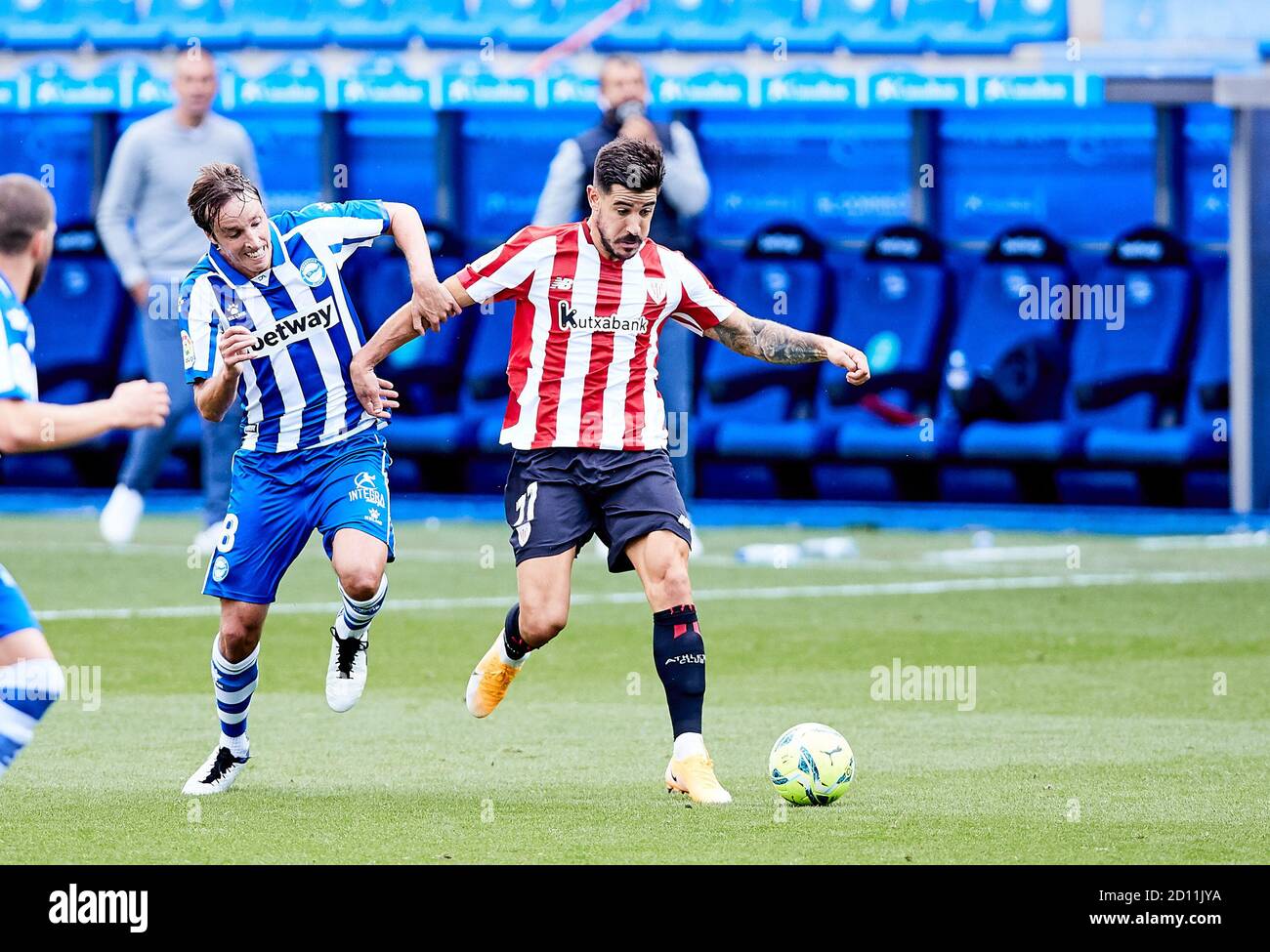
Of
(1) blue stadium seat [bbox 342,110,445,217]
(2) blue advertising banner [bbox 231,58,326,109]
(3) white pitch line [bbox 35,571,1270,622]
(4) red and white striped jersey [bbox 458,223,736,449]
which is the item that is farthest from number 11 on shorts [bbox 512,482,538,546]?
(1) blue stadium seat [bbox 342,110,445,217]

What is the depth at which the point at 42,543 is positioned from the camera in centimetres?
1347

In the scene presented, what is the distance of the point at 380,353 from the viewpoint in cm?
678

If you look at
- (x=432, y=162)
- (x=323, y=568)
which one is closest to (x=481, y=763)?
(x=323, y=568)

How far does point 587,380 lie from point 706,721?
5.58 feet

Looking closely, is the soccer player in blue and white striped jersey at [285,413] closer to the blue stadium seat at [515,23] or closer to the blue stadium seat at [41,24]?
the blue stadium seat at [515,23]

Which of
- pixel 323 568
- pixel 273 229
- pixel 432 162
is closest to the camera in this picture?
pixel 273 229

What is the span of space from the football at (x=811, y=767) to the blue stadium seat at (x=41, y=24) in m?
13.5

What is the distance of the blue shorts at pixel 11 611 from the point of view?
219 inches

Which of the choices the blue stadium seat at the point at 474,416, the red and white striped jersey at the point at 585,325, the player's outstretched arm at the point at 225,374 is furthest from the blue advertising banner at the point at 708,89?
the player's outstretched arm at the point at 225,374

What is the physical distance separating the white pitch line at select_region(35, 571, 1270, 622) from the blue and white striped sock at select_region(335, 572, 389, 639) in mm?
Result: 3678

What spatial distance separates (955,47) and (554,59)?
2.69m

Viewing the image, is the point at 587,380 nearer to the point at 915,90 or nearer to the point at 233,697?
the point at 233,697
